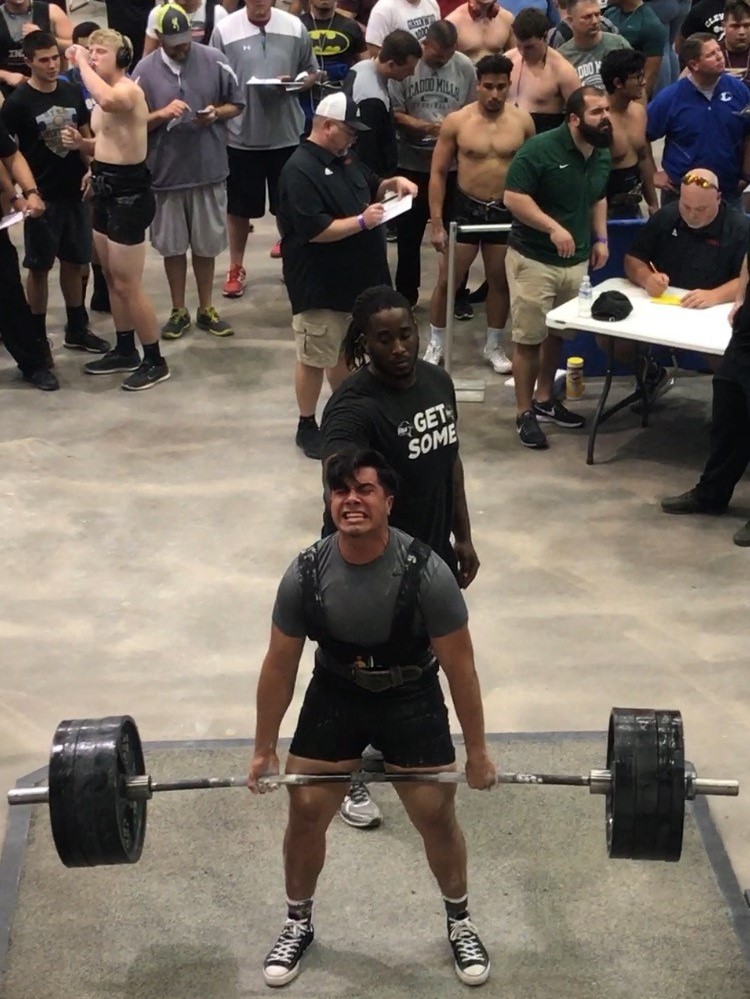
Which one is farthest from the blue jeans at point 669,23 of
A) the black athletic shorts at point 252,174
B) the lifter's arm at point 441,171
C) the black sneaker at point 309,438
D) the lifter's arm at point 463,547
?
the lifter's arm at point 463,547

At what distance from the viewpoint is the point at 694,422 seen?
7473mm

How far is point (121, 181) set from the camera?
729cm

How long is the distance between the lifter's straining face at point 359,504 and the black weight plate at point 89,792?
32.1 inches

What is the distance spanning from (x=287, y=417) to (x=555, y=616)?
7.79 feet

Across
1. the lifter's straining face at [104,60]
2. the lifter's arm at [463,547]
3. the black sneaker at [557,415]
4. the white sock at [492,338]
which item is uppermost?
the lifter's straining face at [104,60]

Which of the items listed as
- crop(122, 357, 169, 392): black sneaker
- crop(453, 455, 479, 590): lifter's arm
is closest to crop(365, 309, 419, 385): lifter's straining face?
crop(453, 455, 479, 590): lifter's arm

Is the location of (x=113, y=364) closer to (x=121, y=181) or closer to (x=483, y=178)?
(x=121, y=181)

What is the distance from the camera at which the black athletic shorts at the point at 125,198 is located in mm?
7297

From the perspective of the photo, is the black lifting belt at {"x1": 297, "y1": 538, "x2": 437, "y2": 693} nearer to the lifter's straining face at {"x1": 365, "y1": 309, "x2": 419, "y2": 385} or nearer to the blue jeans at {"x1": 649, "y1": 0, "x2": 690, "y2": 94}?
the lifter's straining face at {"x1": 365, "y1": 309, "x2": 419, "y2": 385}

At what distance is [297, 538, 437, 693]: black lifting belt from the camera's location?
3.40 m

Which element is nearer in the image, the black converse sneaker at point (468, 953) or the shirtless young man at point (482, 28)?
the black converse sneaker at point (468, 953)

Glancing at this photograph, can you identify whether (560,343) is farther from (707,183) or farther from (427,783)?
(427,783)

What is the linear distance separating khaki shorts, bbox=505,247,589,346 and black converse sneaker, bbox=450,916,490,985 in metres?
3.76

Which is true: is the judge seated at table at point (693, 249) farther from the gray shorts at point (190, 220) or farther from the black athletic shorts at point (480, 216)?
the gray shorts at point (190, 220)
